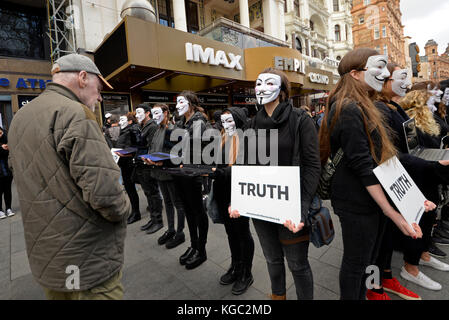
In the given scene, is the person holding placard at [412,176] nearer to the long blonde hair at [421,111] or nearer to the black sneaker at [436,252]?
the black sneaker at [436,252]

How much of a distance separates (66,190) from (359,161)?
1.86 metres

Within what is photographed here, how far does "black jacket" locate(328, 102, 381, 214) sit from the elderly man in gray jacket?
60.9 inches

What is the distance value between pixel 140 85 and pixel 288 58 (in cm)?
786

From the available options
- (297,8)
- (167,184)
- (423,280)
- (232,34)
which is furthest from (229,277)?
(297,8)

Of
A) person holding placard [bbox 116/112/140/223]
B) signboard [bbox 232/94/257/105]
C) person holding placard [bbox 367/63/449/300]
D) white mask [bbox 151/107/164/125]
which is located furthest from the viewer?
signboard [bbox 232/94/257/105]

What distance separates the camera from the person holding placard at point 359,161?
1462mm

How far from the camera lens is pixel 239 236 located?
2414mm

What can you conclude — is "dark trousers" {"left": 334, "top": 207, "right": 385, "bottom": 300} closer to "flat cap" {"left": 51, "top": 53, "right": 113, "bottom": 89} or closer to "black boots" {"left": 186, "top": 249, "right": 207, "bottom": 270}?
A: "black boots" {"left": 186, "top": 249, "right": 207, "bottom": 270}

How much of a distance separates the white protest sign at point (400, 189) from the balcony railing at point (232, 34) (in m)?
10.2

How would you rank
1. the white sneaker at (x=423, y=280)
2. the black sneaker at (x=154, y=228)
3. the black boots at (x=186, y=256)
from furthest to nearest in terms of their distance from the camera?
1. the black sneaker at (x=154, y=228)
2. the black boots at (x=186, y=256)
3. the white sneaker at (x=423, y=280)

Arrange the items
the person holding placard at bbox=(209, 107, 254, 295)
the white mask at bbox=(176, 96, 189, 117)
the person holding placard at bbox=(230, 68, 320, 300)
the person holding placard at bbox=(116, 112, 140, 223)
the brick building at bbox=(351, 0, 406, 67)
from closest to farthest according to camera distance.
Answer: the person holding placard at bbox=(230, 68, 320, 300) → the person holding placard at bbox=(209, 107, 254, 295) → the white mask at bbox=(176, 96, 189, 117) → the person holding placard at bbox=(116, 112, 140, 223) → the brick building at bbox=(351, 0, 406, 67)

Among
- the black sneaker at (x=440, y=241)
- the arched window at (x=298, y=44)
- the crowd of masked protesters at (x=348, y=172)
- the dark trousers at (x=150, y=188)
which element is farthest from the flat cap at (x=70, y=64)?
the arched window at (x=298, y=44)

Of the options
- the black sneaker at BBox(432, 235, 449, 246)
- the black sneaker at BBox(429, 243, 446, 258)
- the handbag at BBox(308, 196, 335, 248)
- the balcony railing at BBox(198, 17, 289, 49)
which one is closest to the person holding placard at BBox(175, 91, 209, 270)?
the handbag at BBox(308, 196, 335, 248)

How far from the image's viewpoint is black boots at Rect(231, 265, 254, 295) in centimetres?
229
